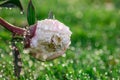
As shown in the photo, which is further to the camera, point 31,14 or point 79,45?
point 79,45

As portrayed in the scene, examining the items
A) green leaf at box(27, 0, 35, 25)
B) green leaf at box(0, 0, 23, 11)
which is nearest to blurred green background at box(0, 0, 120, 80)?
green leaf at box(0, 0, 23, 11)

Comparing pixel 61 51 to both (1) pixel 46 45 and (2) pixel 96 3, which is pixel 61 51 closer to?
(1) pixel 46 45

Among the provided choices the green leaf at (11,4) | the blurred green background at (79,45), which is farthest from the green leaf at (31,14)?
the blurred green background at (79,45)

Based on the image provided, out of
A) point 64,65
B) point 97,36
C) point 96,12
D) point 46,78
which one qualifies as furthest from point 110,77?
point 96,12

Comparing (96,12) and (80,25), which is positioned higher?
(96,12)

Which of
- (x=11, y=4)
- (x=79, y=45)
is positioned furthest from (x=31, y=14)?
(x=79, y=45)

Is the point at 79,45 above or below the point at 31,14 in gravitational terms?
above

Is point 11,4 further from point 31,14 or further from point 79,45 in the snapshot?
point 79,45

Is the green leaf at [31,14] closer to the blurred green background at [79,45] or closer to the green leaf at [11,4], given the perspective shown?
the green leaf at [11,4]
